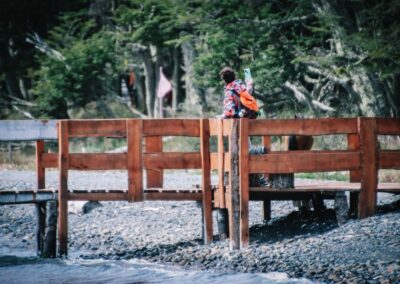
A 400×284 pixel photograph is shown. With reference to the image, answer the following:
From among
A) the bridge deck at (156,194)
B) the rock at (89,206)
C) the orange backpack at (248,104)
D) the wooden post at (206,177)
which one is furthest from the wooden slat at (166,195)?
the rock at (89,206)

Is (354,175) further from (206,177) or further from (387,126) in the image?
(206,177)

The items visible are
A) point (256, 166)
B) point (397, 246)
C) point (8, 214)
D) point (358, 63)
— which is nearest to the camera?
point (397, 246)

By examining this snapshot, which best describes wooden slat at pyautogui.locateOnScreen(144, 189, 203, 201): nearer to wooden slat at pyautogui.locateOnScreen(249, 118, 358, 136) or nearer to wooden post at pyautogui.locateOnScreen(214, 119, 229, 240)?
wooden post at pyautogui.locateOnScreen(214, 119, 229, 240)

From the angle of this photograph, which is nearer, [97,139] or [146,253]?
[146,253]

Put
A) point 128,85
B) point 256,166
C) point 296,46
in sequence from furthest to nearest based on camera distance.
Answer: point 128,85 → point 296,46 → point 256,166

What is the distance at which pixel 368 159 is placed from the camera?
11844 mm

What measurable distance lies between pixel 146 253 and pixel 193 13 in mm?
15551

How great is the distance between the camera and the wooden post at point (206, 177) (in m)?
12.2

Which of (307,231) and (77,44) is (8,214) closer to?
(307,231)

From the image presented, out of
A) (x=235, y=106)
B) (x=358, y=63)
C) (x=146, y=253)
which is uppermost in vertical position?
(x=358, y=63)

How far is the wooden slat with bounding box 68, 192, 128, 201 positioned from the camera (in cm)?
1203

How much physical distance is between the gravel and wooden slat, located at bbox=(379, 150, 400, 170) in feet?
2.44

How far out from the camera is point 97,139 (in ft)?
110

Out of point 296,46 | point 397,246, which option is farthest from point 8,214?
point 296,46
